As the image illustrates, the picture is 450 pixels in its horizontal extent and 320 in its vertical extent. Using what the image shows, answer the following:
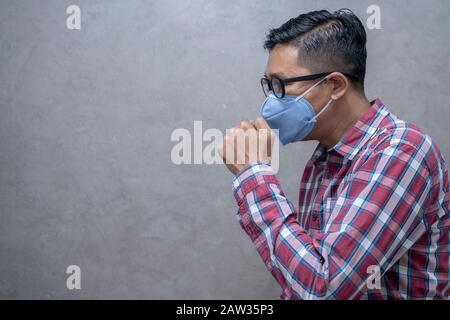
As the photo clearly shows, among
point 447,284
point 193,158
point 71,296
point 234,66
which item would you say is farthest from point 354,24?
point 71,296

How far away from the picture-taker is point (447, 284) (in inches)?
35.0

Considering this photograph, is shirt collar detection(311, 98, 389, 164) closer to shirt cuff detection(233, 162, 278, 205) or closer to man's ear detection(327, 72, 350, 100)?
man's ear detection(327, 72, 350, 100)

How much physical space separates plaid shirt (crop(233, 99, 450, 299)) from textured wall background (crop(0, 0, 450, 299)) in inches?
35.9

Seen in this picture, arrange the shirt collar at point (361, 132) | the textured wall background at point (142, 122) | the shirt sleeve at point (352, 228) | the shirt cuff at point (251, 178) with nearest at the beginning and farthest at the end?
the shirt sleeve at point (352, 228) → the shirt cuff at point (251, 178) → the shirt collar at point (361, 132) → the textured wall background at point (142, 122)

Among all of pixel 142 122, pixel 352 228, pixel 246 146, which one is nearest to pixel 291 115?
pixel 246 146

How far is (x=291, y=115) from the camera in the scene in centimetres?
107

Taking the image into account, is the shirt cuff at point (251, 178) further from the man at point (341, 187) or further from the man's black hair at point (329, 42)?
the man's black hair at point (329, 42)

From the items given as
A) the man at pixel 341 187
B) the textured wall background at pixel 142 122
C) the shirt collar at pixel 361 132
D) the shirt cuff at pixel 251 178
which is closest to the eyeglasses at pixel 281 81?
the man at pixel 341 187

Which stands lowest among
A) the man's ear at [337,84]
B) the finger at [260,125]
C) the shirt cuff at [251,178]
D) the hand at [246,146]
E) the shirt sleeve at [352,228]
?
the shirt sleeve at [352,228]

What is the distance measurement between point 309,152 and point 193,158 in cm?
51

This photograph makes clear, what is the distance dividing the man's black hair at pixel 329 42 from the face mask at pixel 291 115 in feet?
0.19

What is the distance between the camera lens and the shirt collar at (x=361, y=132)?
37.8 inches

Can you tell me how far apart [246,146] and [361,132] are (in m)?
0.28

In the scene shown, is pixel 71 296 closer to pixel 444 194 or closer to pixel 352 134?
pixel 352 134
